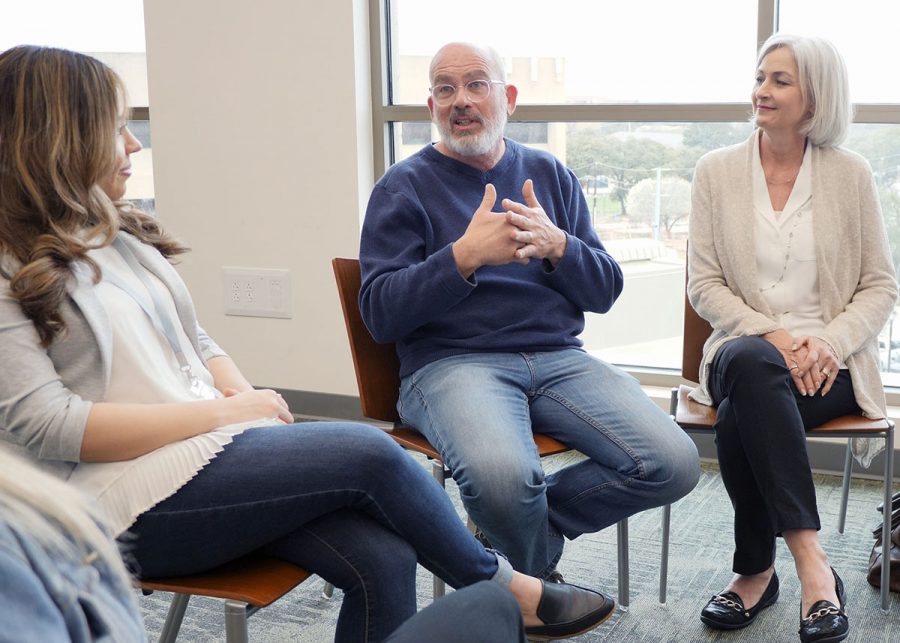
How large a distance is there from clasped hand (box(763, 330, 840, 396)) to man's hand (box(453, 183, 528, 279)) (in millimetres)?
650

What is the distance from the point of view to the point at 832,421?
2.21 m

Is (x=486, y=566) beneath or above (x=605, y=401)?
beneath

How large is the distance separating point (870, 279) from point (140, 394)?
5.52 ft

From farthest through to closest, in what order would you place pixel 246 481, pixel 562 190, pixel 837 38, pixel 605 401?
pixel 837 38 → pixel 562 190 → pixel 605 401 → pixel 246 481

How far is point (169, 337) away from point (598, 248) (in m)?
1.07

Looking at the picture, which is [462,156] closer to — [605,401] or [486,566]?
[605,401]

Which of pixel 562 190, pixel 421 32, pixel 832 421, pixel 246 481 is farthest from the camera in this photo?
pixel 421 32

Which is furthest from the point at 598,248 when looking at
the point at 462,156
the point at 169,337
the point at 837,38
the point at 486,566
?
the point at 837,38

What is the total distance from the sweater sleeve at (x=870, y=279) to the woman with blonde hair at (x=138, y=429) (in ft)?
3.82

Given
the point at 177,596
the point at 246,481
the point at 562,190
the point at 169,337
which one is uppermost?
the point at 562,190

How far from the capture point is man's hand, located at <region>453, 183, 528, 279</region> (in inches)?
79.1

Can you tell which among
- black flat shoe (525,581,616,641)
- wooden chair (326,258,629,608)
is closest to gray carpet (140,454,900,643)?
wooden chair (326,258,629,608)

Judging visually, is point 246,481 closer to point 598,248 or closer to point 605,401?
point 605,401

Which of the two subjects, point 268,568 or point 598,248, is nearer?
point 268,568
